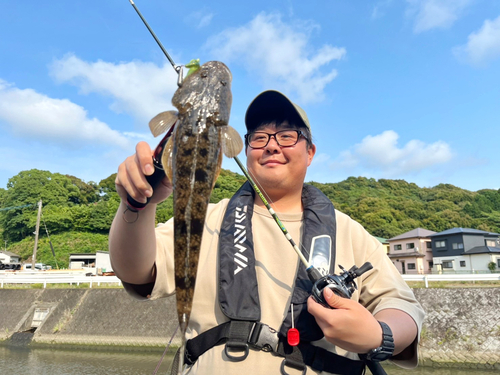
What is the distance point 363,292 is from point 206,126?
1.67 meters

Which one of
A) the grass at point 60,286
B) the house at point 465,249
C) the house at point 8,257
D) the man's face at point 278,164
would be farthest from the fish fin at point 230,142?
the house at point 8,257

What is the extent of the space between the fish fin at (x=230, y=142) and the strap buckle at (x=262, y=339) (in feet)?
3.61

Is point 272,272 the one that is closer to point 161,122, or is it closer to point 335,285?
point 335,285

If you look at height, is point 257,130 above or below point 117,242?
above

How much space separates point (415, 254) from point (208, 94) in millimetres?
42092

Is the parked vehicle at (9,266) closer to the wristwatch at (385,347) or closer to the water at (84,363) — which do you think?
the water at (84,363)

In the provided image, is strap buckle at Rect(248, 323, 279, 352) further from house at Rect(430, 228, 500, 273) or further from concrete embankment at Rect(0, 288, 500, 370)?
house at Rect(430, 228, 500, 273)

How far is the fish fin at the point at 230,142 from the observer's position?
170 cm

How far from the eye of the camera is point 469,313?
13945 mm

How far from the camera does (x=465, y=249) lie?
36.0m

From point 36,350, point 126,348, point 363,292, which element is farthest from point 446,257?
point 363,292

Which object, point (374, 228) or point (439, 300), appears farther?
→ point (374, 228)

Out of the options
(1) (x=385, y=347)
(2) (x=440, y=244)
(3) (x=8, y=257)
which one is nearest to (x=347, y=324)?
(1) (x=385, y=347)

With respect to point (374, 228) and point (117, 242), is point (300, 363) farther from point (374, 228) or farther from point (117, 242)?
point (374, 228)
